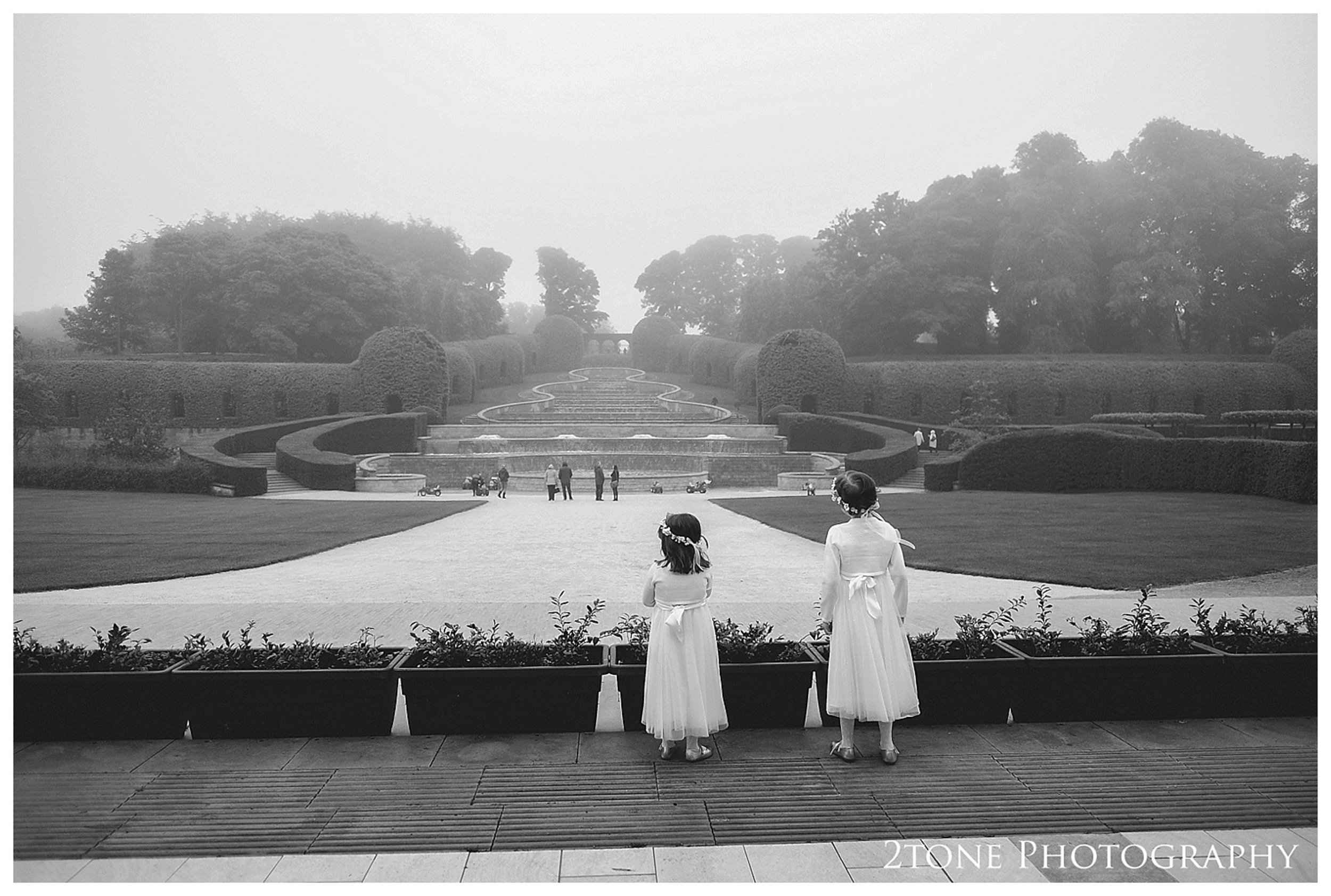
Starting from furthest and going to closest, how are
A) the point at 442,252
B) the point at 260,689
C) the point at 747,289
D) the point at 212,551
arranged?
the point at 442,252
the point at 747,289
the point at 212,551
the point at 260,689

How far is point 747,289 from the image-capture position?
60.9m

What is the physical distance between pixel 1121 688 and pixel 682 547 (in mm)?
2673

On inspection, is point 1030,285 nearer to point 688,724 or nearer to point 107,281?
point 688,724

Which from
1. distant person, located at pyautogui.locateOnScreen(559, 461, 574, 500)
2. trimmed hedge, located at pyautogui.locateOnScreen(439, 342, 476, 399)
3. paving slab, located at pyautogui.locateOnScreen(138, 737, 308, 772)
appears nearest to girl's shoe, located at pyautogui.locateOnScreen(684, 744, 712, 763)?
paving slab, located at pyautogui.locateOnScreen(138, 737, 308, 772)

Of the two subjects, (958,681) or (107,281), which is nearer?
(958,681)

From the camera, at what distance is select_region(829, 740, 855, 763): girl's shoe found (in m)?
4.04

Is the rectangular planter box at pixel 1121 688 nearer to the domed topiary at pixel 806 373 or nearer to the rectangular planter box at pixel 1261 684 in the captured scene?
the rectangular planter box at pixel 1261 684

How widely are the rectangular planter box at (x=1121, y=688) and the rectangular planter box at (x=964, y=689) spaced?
0.10m

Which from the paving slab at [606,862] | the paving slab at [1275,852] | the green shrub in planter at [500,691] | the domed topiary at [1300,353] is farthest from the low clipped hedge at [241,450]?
the domed topiary at [1300,353]

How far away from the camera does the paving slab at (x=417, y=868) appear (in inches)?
120

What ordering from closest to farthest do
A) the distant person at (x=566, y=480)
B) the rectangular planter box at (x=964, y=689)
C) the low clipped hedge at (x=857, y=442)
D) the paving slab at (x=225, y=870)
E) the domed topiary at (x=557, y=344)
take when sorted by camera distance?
the paving slab at (x=225, y=870) < the rectangular planter box at (x=964, y=689) < the distant person at (x=566, y=480) < the low clipped hedge at (x=857, y=442) < the domed topiary at (x=557, y=344)

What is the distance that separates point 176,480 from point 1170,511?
2250 centimetres

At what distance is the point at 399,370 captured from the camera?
35188 mm

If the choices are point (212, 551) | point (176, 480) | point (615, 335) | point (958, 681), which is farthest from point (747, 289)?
point (958, 681)
